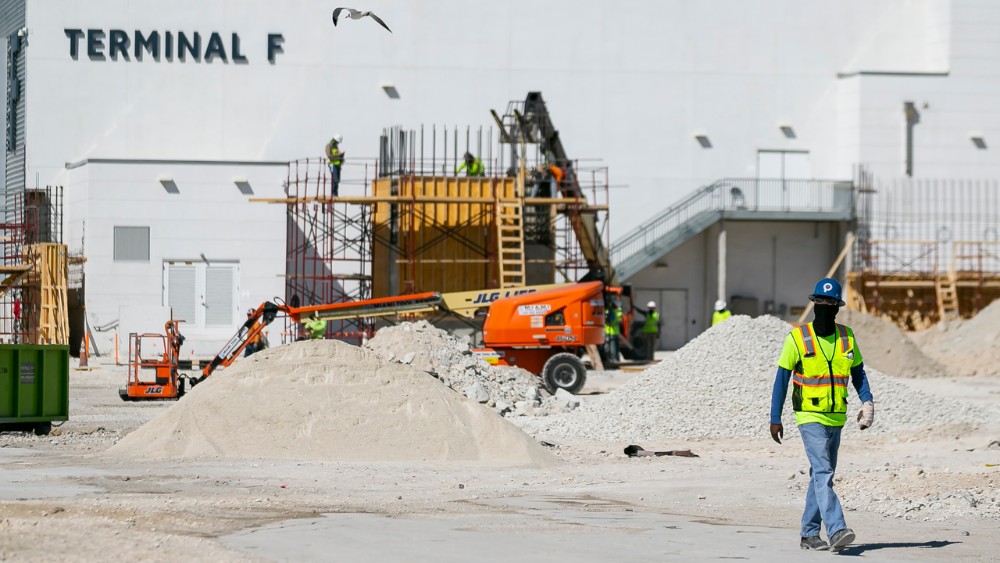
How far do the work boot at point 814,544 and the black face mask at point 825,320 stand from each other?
1472mm

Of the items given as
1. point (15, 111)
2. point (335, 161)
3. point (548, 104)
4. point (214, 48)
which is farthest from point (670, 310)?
point (15, 111)

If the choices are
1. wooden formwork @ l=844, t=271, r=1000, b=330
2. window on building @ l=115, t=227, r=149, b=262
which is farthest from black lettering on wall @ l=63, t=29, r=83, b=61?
wooden formwork @ l=844, t=271, r=1000, b=330

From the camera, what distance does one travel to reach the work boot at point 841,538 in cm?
1012

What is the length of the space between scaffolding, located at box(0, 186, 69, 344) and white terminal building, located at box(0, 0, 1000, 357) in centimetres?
91

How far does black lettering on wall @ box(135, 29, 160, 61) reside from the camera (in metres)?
44.3

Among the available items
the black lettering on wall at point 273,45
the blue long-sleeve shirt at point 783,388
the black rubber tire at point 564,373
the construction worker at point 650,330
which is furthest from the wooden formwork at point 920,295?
the blue long-sleeve shirt at point 783,388

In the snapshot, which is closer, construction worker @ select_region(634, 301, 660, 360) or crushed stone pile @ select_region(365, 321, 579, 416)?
crushed stone pile @ select_region(365, 321, 579, 416)

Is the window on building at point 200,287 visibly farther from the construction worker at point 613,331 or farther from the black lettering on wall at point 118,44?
the construction worker at point 613,331

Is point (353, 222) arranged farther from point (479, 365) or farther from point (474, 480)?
point (474, 480)

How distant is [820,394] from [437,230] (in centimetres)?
3016

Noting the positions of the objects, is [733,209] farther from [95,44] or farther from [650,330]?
[95,44]

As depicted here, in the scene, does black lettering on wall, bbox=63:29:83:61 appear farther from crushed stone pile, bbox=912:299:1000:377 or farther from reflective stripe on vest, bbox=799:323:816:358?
reflective stripe on vest, bbox=799:323:816:358

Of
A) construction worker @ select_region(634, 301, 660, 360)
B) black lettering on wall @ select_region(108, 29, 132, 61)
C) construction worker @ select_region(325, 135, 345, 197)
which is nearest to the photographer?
construction worker @ select_region(325, 135, 345, 197)

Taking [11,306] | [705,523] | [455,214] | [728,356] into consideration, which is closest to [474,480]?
[705,523]
